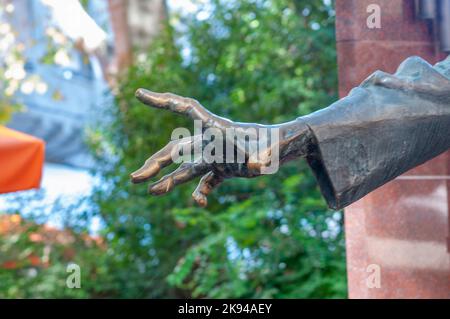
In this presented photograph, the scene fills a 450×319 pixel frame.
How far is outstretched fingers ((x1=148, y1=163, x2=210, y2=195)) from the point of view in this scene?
2.12m

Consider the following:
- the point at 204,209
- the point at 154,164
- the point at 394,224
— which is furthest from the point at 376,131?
the point at 204,209

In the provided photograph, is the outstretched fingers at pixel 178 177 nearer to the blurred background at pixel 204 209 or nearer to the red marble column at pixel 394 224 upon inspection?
the red marble column at pixel 394 224

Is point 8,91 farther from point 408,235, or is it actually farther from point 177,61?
point 408,235

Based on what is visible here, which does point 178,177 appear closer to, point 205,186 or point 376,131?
point 205,186

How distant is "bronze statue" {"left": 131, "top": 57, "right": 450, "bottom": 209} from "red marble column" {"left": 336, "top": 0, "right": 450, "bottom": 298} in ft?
5.15

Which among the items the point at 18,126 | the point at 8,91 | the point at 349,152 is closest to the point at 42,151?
the point at 349,152

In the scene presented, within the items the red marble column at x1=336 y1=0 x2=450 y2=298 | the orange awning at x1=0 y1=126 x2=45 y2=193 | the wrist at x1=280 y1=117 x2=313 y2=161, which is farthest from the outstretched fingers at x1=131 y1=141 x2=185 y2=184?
the orange awning at x1=0 y1=126 x2=45 y2=193

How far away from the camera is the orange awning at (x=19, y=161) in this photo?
553 centimetres

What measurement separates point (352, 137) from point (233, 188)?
18.0 ft

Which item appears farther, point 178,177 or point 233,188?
point 233,188

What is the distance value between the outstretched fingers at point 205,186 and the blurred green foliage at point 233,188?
3879 mm

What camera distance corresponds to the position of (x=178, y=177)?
7.06 feet

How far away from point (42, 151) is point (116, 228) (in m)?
2.34

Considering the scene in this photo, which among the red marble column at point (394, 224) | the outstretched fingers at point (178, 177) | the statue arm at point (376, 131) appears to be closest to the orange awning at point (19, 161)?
the red marble column at point (394, 224)
